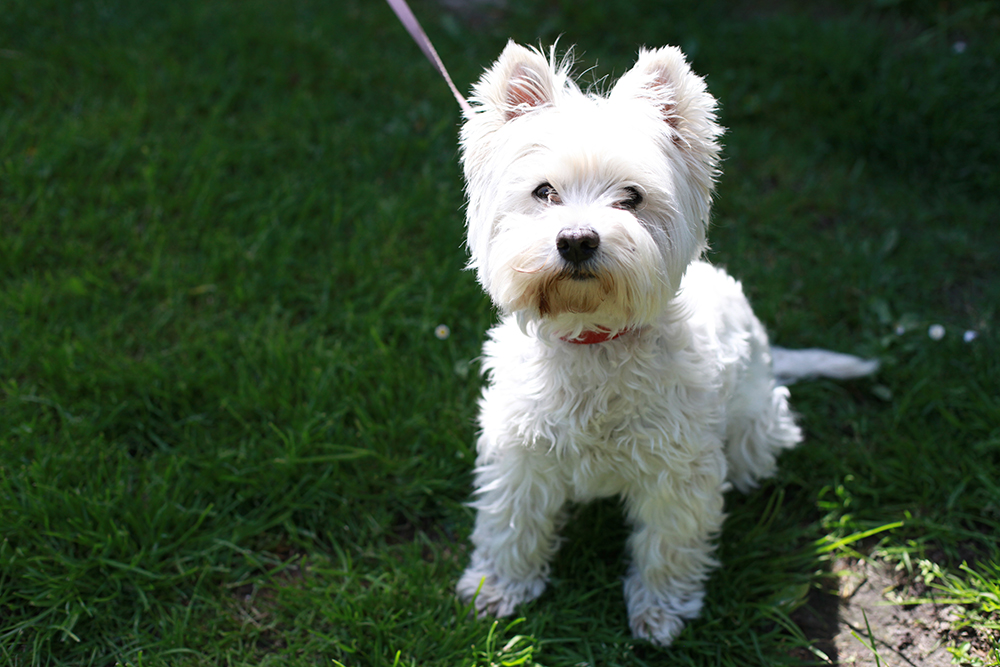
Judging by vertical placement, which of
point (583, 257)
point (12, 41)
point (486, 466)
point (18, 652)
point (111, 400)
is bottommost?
point (18, 652)

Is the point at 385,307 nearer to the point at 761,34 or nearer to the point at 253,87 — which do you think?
the point at 253,87

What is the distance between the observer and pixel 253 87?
4785 mm

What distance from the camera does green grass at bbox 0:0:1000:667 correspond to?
8.89 ft

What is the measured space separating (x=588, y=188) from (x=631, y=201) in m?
0.14

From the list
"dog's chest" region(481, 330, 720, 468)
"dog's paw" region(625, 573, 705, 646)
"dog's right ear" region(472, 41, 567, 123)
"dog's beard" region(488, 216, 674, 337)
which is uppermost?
"dog's right ear" region(472, 41, 567, 123)

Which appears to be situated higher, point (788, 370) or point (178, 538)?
point (788, 370)

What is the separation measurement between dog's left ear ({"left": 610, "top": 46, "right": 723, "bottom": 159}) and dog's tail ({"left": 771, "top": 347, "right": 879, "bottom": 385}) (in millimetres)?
1531

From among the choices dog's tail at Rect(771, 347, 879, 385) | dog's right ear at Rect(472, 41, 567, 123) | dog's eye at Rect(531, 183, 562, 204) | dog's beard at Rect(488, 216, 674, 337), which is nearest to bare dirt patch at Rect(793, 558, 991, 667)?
dog's tail at Rect(771, 347, 879, 385)

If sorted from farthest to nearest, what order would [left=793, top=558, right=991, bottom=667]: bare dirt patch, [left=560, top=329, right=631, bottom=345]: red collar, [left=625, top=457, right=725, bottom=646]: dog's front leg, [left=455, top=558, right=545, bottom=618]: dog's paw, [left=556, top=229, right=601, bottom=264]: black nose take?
[left=455, top=558, right=545, bottom=618]: dog's paw → [left=793, top=558, right=991, bottom=667]: bare dirt patch → [left=625, top=457, right=725, bottom=646]: dog's front leg → [left=560, top=329, right=631, bottom=345]: red collar → [left=556, top=229, right=601, bottom=264]: black nose

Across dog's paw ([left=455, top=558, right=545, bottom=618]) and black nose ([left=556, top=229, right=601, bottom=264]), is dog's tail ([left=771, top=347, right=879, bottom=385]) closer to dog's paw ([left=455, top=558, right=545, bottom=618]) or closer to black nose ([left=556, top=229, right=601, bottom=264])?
dog's paw ([left=455, top=558, right=545, bottom=618])

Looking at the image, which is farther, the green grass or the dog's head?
the green grass

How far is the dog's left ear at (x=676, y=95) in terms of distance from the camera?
6.99 feet

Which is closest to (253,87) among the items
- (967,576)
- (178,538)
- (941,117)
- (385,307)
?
(385,307)

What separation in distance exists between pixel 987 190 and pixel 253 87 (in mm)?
4636
